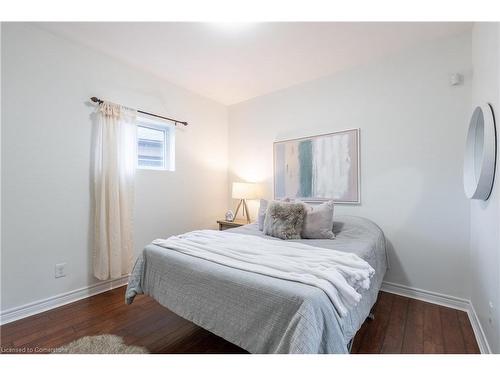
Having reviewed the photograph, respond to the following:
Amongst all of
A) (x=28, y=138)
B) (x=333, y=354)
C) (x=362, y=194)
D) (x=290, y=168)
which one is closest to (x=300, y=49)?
(x=290, y=168)

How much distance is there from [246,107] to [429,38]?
2.30 metres

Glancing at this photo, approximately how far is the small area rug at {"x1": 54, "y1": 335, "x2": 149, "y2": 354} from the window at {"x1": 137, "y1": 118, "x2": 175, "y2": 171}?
1834 millimetres

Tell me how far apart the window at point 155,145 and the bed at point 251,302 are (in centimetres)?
156

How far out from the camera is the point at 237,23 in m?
1.94

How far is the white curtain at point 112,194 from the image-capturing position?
233cm

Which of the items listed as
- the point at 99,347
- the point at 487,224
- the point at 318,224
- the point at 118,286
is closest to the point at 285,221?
the point at 318,224

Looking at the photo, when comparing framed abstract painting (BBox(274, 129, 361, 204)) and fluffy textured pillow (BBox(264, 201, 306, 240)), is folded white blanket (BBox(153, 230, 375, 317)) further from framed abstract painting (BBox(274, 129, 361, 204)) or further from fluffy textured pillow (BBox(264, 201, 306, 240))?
framed abstract painting (BBox(274, 129, 361, 204))

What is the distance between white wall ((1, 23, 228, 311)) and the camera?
1895mm

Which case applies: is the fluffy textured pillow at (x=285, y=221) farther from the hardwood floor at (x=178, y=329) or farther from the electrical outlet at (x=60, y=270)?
the electrical outlet at (x=60, y=270)

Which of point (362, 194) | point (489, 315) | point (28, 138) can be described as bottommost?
point (489, 315)

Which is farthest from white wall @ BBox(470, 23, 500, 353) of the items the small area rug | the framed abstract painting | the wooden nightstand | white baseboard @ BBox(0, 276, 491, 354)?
the wooden nightstand

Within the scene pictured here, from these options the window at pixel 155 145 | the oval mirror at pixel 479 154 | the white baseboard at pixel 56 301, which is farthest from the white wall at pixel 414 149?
the white baseboard at pixel 56 301

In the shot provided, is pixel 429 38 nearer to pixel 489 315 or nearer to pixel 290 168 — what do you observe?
pixel 290 168

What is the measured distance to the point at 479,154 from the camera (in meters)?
1.74
